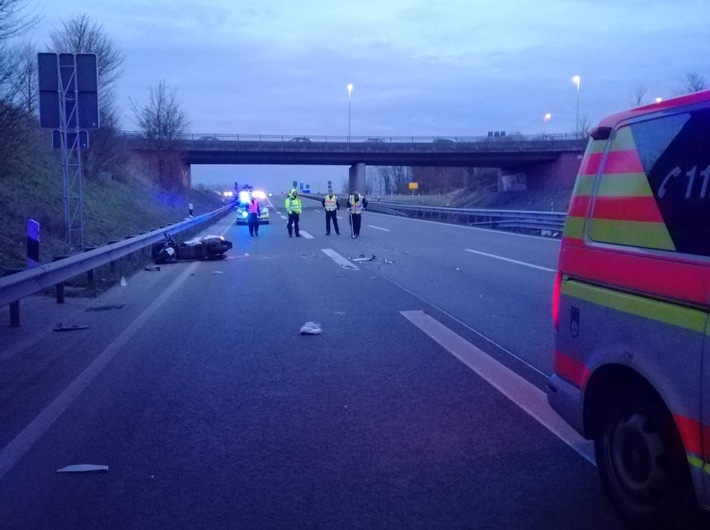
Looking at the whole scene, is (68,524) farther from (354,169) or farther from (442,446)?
(354,169)

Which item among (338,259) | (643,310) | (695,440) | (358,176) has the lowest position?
(338,259)

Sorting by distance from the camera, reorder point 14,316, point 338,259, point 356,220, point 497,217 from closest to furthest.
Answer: point 14,316 → point 338,259 → point 356,220 → point 497,217

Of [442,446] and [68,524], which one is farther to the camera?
[442,446]

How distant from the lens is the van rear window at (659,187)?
3.63m

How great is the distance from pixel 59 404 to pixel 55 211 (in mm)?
17821

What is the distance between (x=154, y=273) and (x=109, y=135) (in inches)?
879

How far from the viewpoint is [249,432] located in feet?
19.8

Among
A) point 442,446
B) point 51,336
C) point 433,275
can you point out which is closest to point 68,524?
point 442,446

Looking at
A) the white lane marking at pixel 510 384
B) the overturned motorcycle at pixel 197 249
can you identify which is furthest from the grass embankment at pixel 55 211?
the white lane marking at pixel 510 384

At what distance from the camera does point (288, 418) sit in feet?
20.9

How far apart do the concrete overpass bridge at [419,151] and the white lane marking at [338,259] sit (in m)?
38.5

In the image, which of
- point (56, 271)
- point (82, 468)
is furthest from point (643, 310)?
point (56, 271)

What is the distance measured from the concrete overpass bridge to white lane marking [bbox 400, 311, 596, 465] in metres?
52.2

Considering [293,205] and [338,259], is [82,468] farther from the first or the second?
[293,205]
